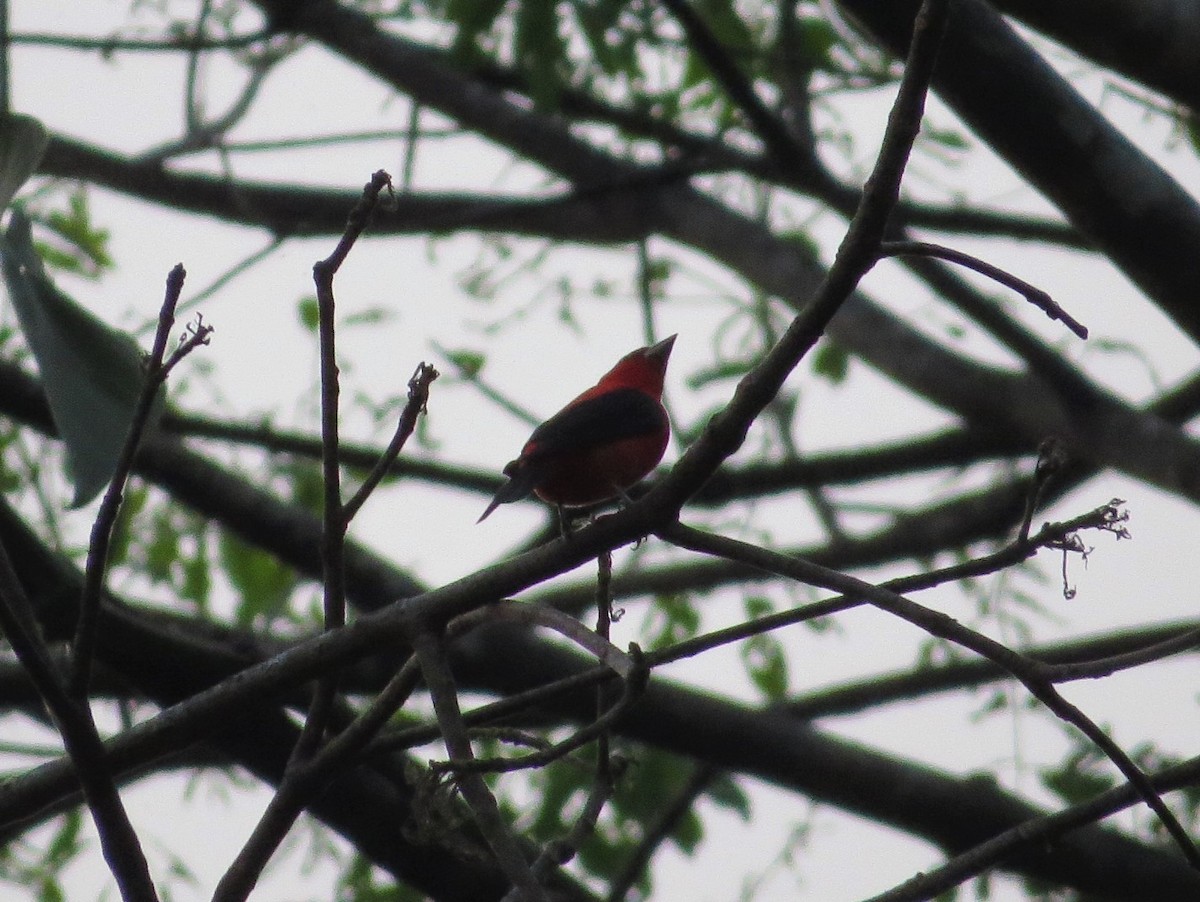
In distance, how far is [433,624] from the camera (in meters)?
2.49

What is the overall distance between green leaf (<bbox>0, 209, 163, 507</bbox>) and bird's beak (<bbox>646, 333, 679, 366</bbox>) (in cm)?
318

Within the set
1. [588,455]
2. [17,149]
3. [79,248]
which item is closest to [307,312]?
[79,248]

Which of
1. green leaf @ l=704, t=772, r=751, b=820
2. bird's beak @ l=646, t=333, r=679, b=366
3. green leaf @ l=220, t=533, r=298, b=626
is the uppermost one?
bird's beak @ l=646, t=333, r=679, b=366

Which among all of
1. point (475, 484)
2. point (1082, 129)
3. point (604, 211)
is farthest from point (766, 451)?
point (1082, 129)

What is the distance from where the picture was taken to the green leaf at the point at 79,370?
2.31m

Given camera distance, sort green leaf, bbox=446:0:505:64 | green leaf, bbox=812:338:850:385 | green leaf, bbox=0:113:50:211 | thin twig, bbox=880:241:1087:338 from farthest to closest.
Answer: green leaf, bbox=812:338:850:385
green leaf, bbox=446:0:505:64
green leaf, bbox=0:113:50:211
thin twig, bbox=880:241:1087:338

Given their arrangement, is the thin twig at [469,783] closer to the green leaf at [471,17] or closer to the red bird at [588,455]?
the red bird at [588,455]

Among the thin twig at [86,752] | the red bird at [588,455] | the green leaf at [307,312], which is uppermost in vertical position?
the green leaf at [307,312]

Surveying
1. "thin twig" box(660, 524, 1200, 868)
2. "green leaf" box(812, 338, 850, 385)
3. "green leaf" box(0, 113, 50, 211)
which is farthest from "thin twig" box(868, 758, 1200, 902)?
"green leaf" box(812, 338, 850, 385)

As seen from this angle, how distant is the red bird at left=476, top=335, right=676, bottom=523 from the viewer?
12.9 ft

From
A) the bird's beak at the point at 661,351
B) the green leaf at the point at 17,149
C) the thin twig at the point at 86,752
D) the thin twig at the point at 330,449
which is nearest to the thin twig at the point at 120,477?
the thin twig at the point at 86,752

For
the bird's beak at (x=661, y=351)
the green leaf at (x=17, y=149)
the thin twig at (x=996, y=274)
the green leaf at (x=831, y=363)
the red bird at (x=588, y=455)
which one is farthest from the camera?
the green leaf at (x=831, y=363)

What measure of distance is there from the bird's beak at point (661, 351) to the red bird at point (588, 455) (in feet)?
4.54

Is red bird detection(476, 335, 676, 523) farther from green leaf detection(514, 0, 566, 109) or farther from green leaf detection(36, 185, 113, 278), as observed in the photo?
green leaf detection(36, 185, 113, 278)
